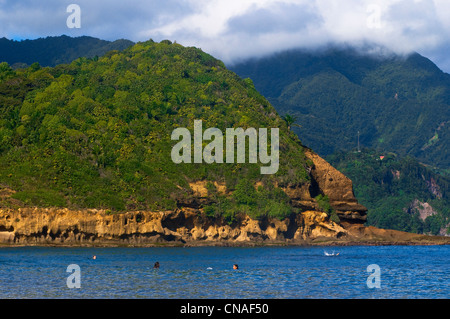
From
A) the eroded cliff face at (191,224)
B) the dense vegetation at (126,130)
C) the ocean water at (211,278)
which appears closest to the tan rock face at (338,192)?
the eroded cliff face at (191,224)

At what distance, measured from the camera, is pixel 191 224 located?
107 meters

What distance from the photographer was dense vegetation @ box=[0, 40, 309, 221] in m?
102

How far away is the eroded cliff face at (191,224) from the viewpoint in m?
91.3

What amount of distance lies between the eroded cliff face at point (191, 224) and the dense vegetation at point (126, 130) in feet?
6.51

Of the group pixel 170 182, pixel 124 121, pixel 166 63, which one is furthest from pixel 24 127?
pixel 166 63

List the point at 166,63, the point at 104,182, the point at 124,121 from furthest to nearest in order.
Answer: the point at 166,63, the point at 124,121, the point at 104,182

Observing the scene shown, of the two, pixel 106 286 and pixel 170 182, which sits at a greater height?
pixel 170 182

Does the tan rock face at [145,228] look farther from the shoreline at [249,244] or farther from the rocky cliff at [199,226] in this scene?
the shoreline at [249,244]

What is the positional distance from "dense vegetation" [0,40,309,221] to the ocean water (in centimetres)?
2896

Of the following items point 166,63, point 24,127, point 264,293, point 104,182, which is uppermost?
point 166,63

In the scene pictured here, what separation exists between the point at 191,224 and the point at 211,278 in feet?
182
